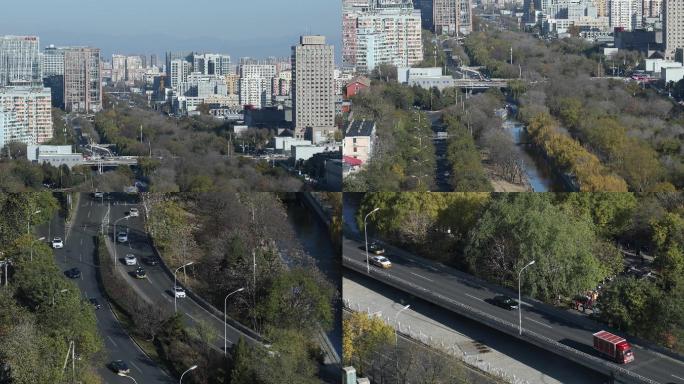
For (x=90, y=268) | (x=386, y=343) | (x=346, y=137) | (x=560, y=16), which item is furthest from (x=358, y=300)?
(x=560, y=16)

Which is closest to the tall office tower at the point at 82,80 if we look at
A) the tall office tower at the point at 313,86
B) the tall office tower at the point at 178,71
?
the tall office tower at the point at 178,71

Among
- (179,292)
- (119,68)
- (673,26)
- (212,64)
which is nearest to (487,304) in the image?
(179,292)

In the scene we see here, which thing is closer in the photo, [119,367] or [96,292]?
[119,367]

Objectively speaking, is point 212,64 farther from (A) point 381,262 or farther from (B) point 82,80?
(A) point 381,262

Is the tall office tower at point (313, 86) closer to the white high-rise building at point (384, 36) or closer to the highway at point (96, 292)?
the white high-rise building at point (384, 36)

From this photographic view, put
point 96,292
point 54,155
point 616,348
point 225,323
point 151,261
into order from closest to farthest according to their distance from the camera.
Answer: point 616,348 → point 225,323 → point 96,292 → point 151,261 → point 54,155

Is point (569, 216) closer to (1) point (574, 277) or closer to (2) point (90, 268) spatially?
(1) point (574, 277)
